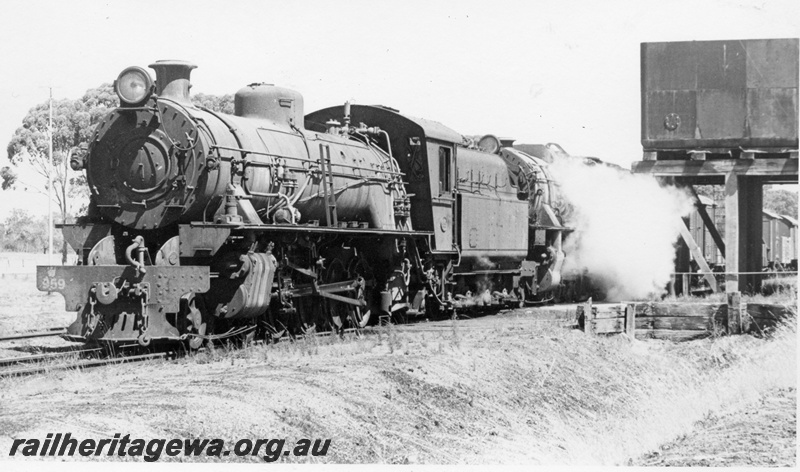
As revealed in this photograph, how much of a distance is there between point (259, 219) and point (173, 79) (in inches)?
100

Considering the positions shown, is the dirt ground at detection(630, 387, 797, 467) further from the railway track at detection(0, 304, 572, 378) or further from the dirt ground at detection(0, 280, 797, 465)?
the railway track at detection(0, 304, 572, 378)

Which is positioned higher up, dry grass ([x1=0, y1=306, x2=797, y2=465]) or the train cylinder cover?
the train cylinder cover

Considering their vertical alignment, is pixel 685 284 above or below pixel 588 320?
below

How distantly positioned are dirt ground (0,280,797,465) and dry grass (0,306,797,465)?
1.0 inches

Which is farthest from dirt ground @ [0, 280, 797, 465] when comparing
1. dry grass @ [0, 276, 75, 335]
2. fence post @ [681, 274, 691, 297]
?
fence post @ [681, 274, 691, 297]

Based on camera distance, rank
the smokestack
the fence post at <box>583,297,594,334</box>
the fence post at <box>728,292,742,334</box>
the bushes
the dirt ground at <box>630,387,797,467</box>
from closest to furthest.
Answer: the dirt ground at <box>630,387,797,467</box>
the smokestack
the fence post at <box>583,297,594,334</box>
the fence post at <box>728,292,742,334</box>
the bushes

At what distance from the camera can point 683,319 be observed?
59.9 feet

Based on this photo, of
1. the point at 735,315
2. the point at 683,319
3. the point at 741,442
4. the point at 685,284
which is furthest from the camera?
the point at 685,284

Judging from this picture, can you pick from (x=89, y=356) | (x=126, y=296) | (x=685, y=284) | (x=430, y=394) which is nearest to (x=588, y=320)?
(x=430, y=394)

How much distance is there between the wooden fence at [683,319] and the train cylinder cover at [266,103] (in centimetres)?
664

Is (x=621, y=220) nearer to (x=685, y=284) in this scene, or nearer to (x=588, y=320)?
(x=685, y=284)

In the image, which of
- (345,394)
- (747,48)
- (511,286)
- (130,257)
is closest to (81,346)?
(130,257)

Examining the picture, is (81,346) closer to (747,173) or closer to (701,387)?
(701,387)

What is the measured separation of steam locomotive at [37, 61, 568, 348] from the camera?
1338 centimetres
